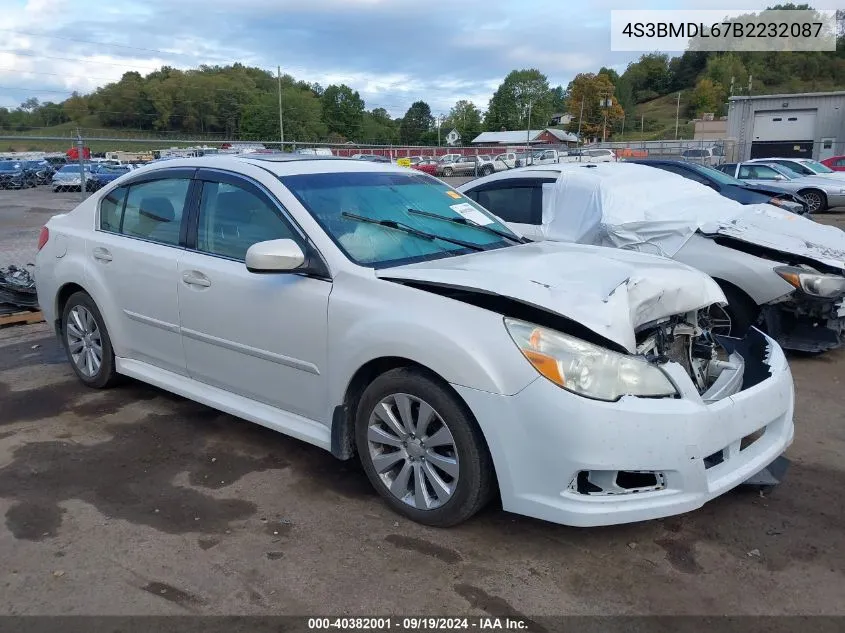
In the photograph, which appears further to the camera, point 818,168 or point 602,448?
point 818,168

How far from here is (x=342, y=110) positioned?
97688 millimetres

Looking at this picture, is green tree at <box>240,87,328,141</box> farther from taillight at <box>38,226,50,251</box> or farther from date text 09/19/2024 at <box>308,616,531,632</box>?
date text 09/19/2024 at <box>308,616,531,632</box>

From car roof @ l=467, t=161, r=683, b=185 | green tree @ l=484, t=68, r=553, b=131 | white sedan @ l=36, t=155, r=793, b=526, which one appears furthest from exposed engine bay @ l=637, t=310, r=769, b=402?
green tree @ l=484, t=68, r=553, b=131

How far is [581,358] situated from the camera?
2.87 m

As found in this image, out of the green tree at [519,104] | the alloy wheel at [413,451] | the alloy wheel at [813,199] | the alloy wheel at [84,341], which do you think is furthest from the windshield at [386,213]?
the green tree at [519,104]

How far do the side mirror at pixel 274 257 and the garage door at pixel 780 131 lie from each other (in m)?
44.0

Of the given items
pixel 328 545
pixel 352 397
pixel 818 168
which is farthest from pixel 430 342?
pixel 818 168

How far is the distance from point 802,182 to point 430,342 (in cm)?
1925

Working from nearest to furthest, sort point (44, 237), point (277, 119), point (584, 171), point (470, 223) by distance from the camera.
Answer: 1. point (470, 223)
2. point (44, 237)
3. point (584, 171)
4. point (277, 119)

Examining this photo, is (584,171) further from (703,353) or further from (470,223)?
(703,353)

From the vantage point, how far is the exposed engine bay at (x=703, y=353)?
131 inches

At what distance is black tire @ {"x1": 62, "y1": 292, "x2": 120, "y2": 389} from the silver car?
16.9 metres

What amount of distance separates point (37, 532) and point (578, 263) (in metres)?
2.89

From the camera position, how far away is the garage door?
4172 cm
